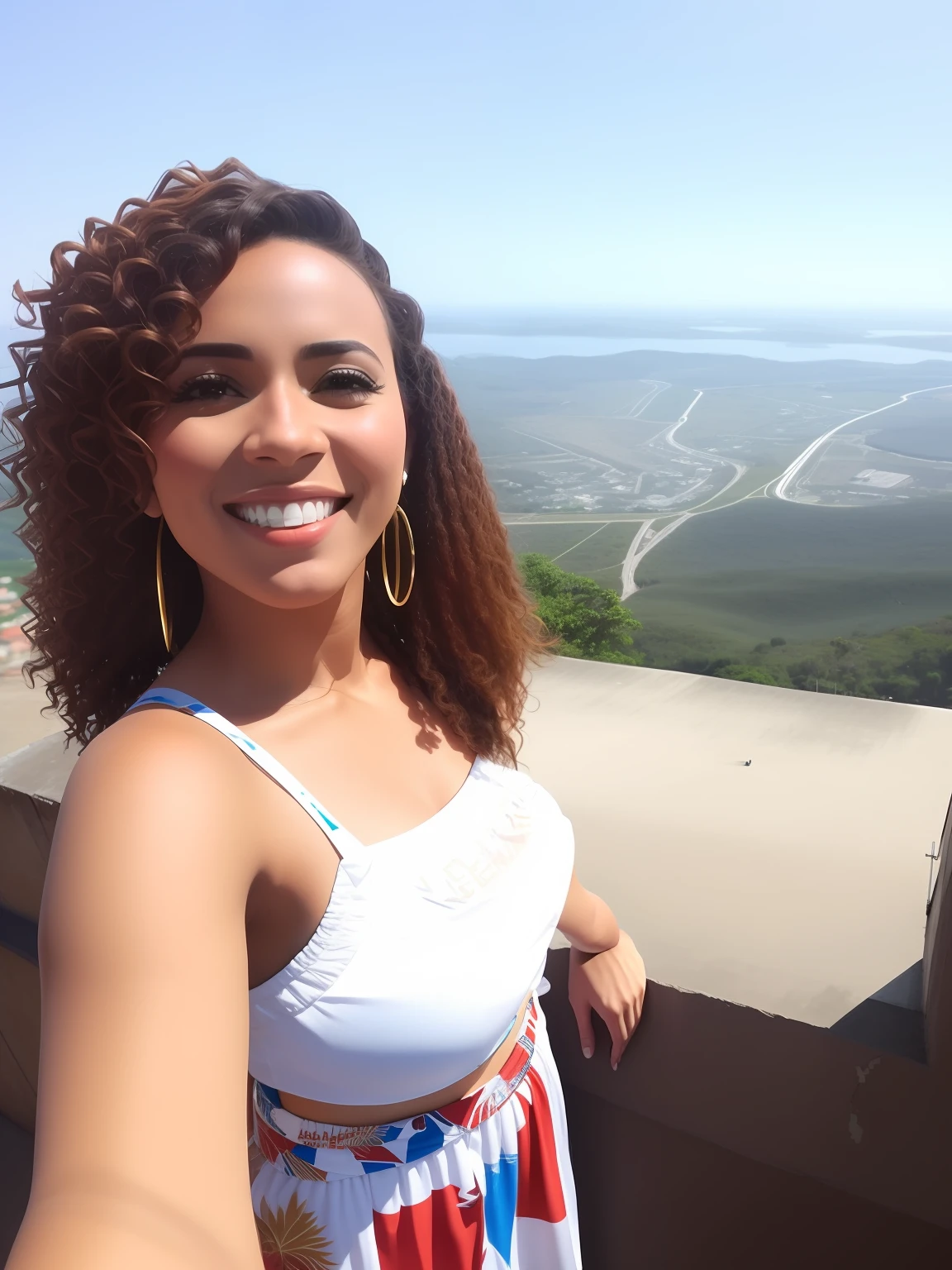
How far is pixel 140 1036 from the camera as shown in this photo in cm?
64

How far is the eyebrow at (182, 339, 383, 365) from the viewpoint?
0.96 meters

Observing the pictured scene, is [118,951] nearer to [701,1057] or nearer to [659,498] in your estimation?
[701,1057]

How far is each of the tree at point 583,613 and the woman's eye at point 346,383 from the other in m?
23.8

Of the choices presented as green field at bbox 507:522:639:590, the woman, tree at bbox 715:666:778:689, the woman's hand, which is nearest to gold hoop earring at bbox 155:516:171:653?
the woman

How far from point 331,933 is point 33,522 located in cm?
71

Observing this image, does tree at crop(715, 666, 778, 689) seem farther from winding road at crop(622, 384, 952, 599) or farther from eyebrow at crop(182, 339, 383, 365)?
eyebrow at crop(182, 339, 383, 365)

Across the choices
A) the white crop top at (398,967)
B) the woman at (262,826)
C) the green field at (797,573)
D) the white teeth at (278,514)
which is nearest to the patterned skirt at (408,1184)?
the woman at (262,826)

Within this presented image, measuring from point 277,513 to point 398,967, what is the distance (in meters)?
0.52

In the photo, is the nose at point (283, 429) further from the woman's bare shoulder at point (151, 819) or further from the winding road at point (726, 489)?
the winding road at point (726, 489)

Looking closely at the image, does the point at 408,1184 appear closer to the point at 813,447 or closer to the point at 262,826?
the point at 262,826

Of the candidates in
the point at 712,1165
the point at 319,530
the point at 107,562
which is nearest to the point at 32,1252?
the point at 319,530

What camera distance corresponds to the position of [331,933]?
877 mm

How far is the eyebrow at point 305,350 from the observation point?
0.96 metres

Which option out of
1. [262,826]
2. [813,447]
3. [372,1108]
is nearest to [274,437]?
[262,826]
